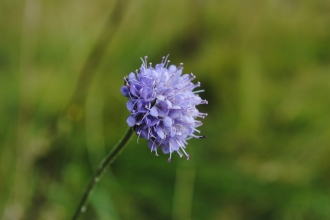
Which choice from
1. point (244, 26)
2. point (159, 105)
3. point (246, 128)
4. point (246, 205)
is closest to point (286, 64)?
point (244, 26)

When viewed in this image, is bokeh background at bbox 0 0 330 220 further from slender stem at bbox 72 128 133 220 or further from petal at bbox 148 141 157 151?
petal at bbox 148 141 157 151

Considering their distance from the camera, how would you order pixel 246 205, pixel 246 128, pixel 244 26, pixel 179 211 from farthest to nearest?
pixel 244 26 < pixel 246 128 < pixel 246 205 < pixel 179 211

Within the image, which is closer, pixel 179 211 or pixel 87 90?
pixel 179 211

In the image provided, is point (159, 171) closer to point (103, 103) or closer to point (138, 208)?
point (138, 208)

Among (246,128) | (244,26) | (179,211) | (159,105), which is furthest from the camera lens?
(244,26)

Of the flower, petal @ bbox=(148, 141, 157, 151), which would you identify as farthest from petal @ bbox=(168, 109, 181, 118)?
petal @ bbox=(148, 141, 157, 151)
